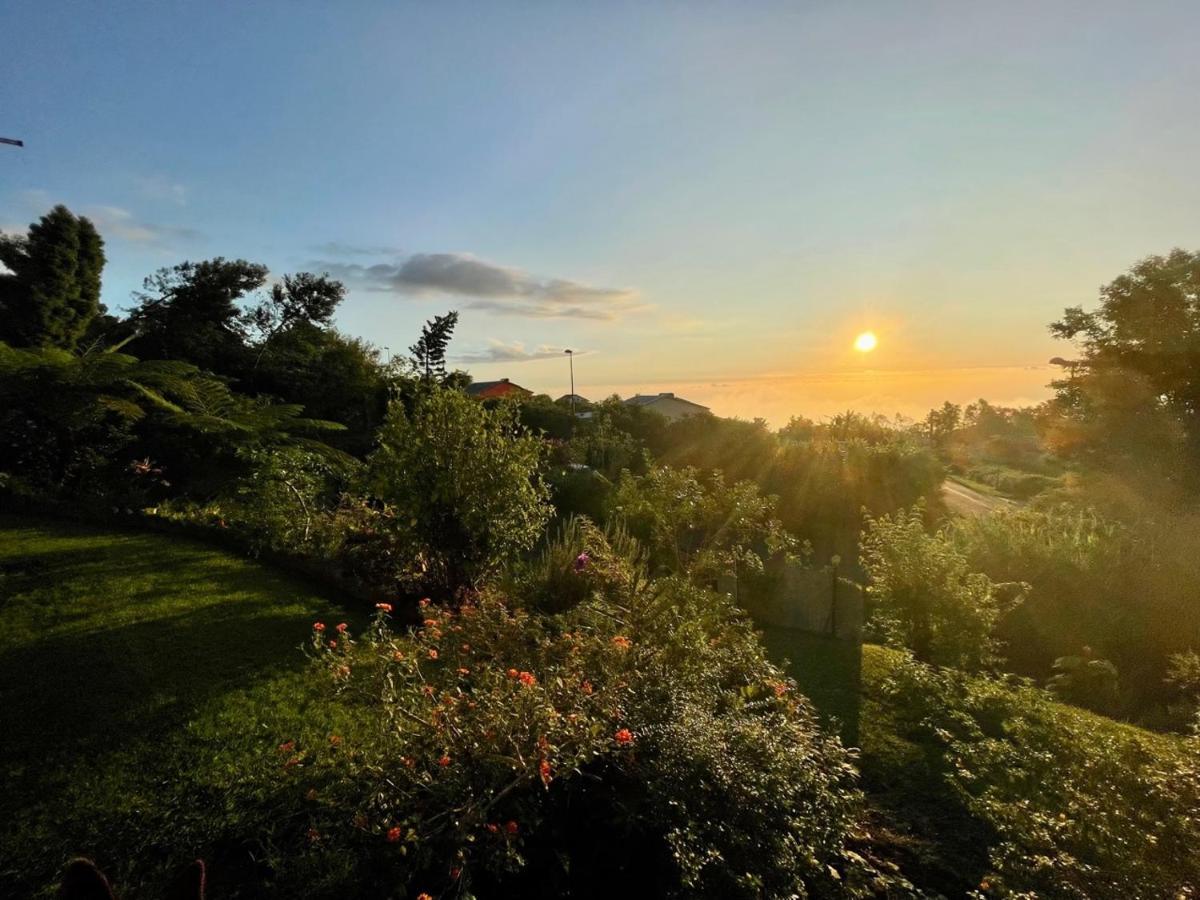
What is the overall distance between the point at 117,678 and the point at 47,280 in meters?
11.7

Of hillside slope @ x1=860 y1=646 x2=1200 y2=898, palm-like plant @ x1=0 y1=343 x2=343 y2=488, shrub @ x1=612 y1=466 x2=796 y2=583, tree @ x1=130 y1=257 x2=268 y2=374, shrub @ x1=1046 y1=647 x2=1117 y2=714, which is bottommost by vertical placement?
shrub @ x1=1046 y1=647 x2=1117 y2=714

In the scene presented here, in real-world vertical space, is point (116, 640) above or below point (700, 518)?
below

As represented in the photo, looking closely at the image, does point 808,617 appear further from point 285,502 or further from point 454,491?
point 285,502

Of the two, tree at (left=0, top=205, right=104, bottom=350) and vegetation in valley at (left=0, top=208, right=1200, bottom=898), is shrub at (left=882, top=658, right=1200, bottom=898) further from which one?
tree at (left=0, top=205, right=104, bottom=350)

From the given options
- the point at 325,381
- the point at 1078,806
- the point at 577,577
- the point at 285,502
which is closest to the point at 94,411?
the point at 285,502

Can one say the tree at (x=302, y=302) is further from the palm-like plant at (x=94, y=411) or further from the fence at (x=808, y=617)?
the fence at (x=808, y=617)

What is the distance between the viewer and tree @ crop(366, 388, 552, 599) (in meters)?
5.77

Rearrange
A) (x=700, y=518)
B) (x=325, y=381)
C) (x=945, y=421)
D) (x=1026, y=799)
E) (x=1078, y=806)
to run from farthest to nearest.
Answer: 1. (x=945, y=421)
2. (x=325, y=381)
3. (x=700, y=518)
4. (x=1026, y=799)
5. (x=1078, y=806)

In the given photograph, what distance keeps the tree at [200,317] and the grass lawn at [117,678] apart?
9.32 meters

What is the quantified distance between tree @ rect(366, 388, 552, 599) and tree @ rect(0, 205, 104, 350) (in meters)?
10.2

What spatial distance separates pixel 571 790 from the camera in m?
2.78

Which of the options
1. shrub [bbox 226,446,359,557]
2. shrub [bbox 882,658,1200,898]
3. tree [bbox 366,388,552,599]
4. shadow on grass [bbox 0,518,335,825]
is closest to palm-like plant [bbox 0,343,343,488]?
shrub [bbox 226,446,359,557]

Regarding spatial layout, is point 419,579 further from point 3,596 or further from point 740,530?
point 740,530

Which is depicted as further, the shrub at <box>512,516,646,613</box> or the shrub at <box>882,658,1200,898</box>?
the shrub at <box>512,516,646,613</box>
